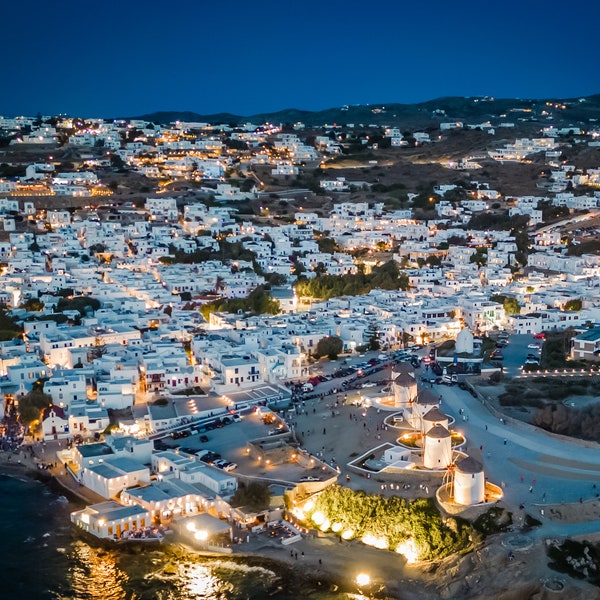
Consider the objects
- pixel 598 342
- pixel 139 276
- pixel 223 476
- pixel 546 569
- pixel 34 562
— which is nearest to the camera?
pixel 546 569

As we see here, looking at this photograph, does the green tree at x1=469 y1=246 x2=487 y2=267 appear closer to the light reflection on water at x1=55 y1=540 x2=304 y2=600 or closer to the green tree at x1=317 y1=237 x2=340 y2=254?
the green tree at x1=317 y1=237 x2=340 y2=254

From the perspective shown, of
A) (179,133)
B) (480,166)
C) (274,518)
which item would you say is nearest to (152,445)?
(274,518)

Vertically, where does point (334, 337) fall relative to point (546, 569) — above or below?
above

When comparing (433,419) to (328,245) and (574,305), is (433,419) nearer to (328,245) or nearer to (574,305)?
(574,305)

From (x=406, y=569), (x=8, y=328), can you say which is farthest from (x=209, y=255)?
(x=406, y=569)

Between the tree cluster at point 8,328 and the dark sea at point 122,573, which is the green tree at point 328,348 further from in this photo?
the dark sea at point 122,573

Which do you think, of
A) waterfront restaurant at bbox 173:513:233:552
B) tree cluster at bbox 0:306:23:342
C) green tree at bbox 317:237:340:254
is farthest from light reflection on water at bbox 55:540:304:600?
green tree at bbox 317:237:340:254

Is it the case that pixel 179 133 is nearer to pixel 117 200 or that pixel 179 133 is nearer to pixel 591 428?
pixel 117 200

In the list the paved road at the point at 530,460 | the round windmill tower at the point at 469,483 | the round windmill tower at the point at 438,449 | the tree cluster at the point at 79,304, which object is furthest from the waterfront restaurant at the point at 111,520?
the tree cluster at the point at 79,304
